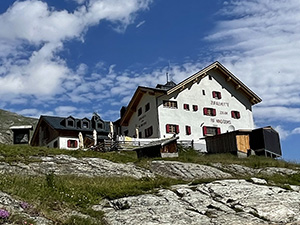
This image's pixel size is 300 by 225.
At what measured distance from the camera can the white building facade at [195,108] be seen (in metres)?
51.7

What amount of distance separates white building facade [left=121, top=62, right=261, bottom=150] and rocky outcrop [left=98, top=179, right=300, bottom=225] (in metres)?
31.4

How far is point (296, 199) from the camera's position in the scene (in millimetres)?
18750

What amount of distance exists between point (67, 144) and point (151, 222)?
163 feet

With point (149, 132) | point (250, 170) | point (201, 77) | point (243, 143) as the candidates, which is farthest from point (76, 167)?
point (201, 77)

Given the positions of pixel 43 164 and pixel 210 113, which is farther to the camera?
pixel 210 113

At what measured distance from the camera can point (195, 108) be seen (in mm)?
53906

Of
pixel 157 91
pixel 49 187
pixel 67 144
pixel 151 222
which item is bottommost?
pixel 151 222

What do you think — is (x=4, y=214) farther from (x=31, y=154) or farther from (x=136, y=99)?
(x=136, y=99)

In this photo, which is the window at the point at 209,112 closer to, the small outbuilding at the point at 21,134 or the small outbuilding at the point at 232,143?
the small outbuilding at the point at 232,143

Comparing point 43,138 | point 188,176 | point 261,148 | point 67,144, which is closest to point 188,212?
point 188,176

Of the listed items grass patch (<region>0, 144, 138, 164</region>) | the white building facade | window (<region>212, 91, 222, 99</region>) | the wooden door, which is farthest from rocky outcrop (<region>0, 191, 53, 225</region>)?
window (<region>212, 91, 222, 99</region>)

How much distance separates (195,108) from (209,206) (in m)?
37.4

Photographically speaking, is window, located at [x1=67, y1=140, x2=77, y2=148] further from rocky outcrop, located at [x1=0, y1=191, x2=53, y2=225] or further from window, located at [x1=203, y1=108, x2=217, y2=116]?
rocky outcrop, located at [x1=0, y1=191, x2=53, y2=225]

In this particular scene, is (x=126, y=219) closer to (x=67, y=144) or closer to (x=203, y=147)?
(x=203, y=147)
